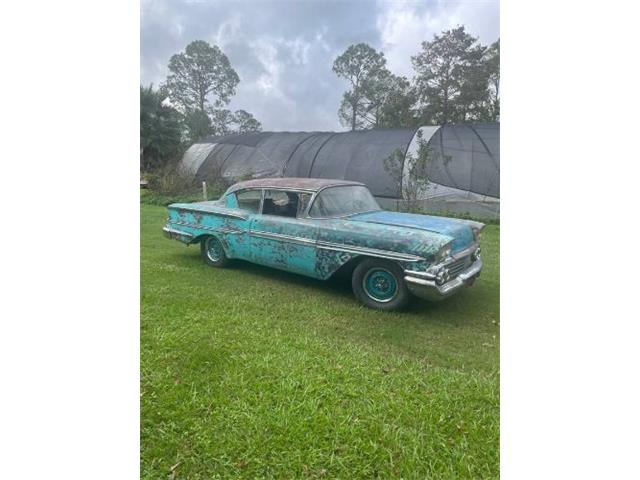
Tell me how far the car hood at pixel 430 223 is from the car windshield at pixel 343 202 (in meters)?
0.04

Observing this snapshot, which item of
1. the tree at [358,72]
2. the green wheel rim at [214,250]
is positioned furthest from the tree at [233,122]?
the green wheel rim at [214,250]

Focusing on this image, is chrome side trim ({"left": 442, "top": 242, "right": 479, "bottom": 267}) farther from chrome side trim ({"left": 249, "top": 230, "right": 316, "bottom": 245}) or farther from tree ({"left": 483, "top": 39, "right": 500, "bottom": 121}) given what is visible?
chrome side trim ({"left": 249, "top": 230, "right": 316, "bottom": 245})

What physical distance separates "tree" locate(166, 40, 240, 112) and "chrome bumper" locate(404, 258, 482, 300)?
4.27 feet

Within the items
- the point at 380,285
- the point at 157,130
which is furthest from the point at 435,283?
the point at 157,130

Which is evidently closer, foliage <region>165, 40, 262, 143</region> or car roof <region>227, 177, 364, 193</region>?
foliage <region>165, 40, 262, 143</region>

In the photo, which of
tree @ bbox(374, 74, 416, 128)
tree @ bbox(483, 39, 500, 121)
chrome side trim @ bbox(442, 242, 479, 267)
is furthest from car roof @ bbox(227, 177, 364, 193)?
tree @ bbox(483, 39, 500, 121)

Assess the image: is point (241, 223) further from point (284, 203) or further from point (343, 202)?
point (343, 202)

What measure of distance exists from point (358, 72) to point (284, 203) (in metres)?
0.85

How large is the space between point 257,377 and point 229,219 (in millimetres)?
1076

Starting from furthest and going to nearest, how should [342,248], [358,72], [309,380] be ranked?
[342,248] → [358,72] → [309,380]

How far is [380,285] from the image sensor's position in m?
2.06

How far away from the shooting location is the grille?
74.0 inches

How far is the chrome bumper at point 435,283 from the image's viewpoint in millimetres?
1814
